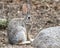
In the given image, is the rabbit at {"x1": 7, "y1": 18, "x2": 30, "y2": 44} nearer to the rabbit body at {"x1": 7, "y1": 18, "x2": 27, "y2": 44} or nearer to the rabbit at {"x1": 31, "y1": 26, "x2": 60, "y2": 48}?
the rabbit body at {"x1": 7, "y1": 18, "x2": 27, "y2": 44}

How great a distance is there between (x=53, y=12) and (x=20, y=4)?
126 centimetres

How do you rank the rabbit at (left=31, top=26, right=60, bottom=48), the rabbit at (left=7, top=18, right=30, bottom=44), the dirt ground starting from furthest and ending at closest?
the dirt ground, the rabbit at (left=7, top=18, right=30, bottom=44), the rabbit at (left=31, top=26, right=60, bottom=48)

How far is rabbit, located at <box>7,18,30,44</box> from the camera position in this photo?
6.77 meters

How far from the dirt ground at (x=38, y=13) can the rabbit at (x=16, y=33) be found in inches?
12.0

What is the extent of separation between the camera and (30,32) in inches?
289

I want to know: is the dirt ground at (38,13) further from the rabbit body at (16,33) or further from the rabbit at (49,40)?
the rabbit at (49,40)

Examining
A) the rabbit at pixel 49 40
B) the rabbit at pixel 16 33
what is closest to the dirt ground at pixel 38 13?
the rabbit at pixel 16 33

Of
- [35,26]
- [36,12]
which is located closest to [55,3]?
[36,12]

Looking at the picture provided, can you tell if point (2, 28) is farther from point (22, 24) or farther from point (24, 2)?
point (24, 2)

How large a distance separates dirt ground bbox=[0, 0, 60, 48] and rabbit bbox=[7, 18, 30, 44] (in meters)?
0.30

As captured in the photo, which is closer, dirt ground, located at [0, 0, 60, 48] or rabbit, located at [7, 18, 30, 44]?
rabbit, located at [7, 18, 30, 44]

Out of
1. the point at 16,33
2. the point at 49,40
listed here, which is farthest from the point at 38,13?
the point at 49,40

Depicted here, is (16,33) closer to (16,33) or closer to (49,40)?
(16,33)

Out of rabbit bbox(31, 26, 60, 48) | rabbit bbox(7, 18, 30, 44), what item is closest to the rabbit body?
rabbit bbox(7, 18, 30, 44)
